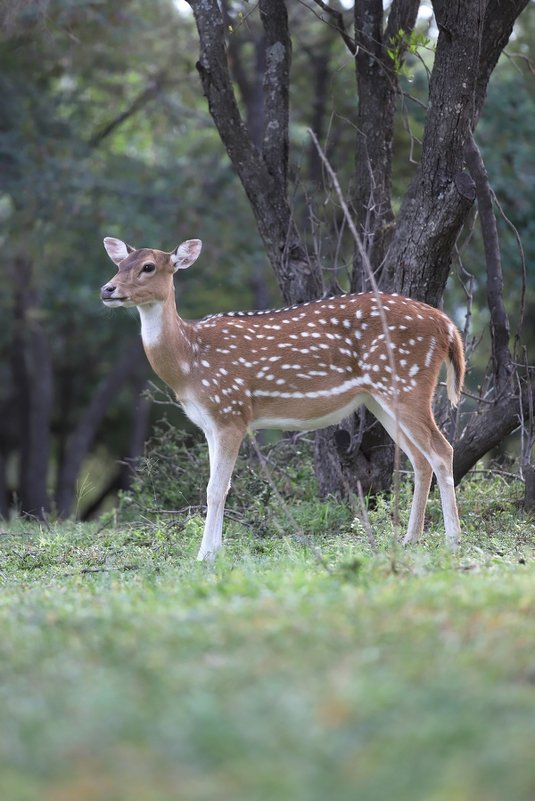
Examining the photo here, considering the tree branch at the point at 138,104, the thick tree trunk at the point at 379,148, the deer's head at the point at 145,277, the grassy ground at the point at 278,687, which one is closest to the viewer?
the grassy ground at the point at 278,687

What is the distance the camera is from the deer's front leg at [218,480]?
7730 mm

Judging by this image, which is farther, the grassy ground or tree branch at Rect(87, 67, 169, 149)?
tree branch at Rect(87, 67, 169, 149)

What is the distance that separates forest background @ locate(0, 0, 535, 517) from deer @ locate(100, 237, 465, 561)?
26.8 ft

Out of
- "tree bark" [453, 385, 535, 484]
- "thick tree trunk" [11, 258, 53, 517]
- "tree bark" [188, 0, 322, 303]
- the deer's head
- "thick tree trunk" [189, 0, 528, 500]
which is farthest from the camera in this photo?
"thick tree trunk" [11, 258, 53, 517]

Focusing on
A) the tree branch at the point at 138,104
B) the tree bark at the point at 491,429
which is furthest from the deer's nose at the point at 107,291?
the tree branch at the point at 138,104

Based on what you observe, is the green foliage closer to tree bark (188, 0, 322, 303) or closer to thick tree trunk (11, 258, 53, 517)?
tree bark (188, 0, 322, 303)

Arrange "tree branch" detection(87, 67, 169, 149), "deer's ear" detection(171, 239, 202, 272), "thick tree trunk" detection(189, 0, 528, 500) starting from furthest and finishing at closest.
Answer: "tree branch" detection(87, 67, 169, 149) < "thick tree trunk" detection(189, 0, 528, 500) < "deer's ear" detection(171, 239, 202, 272)

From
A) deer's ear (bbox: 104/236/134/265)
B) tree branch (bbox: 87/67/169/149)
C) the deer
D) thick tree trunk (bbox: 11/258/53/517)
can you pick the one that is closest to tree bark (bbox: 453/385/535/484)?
the deer

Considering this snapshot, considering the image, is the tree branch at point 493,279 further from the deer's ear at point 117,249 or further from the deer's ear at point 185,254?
the deer's ear at point 117,249

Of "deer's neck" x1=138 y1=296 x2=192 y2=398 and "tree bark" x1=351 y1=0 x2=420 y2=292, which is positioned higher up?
"tree bark" x1=351 y1=0 x2=420 y2=292

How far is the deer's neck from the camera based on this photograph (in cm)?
811

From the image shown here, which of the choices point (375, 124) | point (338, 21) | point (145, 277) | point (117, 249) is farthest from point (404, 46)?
point (145, 277)

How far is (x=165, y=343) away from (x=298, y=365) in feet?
2.96

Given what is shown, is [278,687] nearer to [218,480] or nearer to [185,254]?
[218,480]
